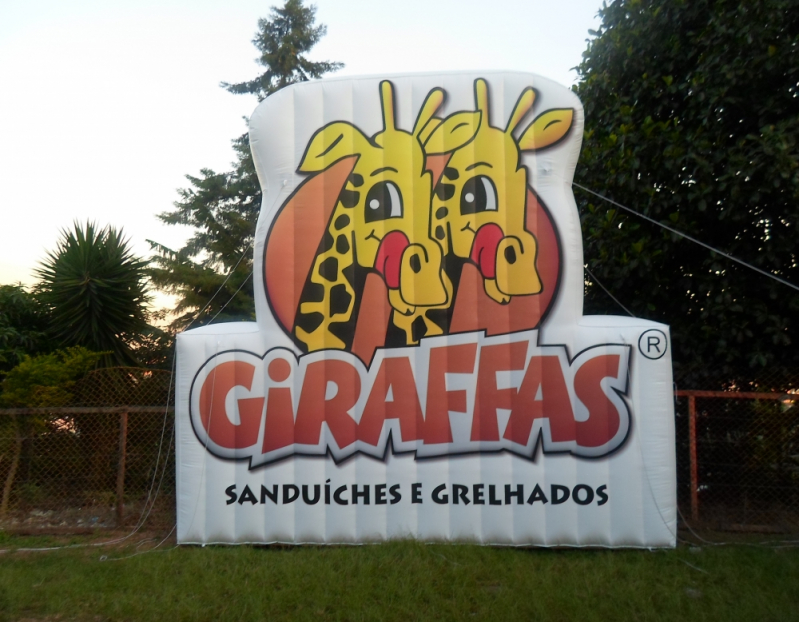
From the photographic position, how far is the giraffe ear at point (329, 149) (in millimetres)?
6223

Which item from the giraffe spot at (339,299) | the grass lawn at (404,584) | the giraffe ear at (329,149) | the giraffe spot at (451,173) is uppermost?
the giraffe ear at (329,149)

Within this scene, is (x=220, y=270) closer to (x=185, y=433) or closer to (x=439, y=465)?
(x=185, y=433)

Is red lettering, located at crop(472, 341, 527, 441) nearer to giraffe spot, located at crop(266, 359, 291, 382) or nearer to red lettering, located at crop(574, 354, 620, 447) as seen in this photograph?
red lettering, located at crop(574, 354, 620, 447)

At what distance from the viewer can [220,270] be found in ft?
47.5

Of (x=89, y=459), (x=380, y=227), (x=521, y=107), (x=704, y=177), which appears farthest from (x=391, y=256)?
(x=89, y=459)

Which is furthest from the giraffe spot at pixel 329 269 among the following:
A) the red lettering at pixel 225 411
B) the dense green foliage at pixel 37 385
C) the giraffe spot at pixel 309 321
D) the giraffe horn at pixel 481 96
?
the dense green foliage at pixel 37 385

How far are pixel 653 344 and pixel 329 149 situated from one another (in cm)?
352

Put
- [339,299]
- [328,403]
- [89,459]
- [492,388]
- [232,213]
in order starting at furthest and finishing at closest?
[232,213]
[89,459]
[339,299]
[328,403]
[492,388]

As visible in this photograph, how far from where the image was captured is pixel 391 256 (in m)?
6.13

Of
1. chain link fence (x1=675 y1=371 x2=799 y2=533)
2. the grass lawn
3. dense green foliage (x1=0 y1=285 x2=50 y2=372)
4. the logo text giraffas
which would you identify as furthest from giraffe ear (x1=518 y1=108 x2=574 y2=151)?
dense green foliage (x1=0 y1=285 x2=50 y2=372)

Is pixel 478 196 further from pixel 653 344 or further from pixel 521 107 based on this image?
pixel 653 344

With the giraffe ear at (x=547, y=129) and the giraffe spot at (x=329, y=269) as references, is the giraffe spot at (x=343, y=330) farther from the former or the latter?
the giraffe ear at (x=547, y=129)

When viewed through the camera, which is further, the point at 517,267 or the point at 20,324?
the point at 20,324

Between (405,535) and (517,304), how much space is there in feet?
7.67
